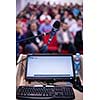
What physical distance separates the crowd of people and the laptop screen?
3.39 m

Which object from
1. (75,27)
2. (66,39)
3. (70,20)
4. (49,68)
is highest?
(70,20)

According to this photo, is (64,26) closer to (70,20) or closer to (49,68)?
(70,20)

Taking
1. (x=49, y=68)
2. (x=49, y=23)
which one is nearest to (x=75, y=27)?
(x=49, y=23)

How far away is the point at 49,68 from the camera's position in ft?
4.69

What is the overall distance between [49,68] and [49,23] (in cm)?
359

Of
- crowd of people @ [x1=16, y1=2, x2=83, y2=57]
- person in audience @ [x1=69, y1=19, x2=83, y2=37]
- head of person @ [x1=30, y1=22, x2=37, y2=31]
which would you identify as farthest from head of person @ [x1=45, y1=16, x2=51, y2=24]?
person in audience @ [x1=69, y1=19, x2=83, y2=37]

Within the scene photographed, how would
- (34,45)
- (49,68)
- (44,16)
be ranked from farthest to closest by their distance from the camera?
(44,16)
(34,45)
(49,68)

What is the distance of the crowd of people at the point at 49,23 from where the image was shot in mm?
4910
